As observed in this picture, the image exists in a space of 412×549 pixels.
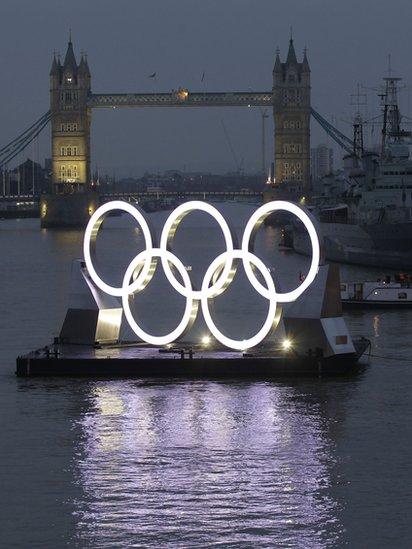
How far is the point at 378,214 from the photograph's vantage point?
57.5 metres

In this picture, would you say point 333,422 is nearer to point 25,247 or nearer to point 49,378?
point 49,378

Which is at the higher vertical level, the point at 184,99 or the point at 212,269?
the point at 184,99

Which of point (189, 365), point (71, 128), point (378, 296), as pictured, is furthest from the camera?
point (71, 128)

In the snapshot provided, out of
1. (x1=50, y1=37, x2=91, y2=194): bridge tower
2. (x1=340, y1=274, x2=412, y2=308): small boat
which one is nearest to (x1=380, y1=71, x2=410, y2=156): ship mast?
(x1=340, y1=274, x2=412, y2=308): small boat

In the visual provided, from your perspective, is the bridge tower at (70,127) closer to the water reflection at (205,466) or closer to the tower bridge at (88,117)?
the tower bridge at (88,117)

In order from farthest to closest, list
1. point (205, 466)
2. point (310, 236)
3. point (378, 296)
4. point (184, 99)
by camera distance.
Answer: point (184, 99) → point (378, 296) → point (310, 236) → point (205, 466)

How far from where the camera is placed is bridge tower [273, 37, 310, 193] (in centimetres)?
12675

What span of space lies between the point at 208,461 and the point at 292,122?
111666mm

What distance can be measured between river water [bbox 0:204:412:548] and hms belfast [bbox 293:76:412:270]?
28472 mm

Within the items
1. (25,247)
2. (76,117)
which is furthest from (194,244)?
(76,117)

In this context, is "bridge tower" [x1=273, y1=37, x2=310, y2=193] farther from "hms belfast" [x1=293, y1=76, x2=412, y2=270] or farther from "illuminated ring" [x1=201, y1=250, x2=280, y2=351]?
"illuminated ring" [x1=201, y1=250, x2=280, y2=351]

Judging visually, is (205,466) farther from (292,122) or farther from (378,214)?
(292,122)

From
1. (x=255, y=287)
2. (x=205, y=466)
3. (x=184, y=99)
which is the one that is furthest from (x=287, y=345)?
(x=184, y=99)

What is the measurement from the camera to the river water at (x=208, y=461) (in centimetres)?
1435
